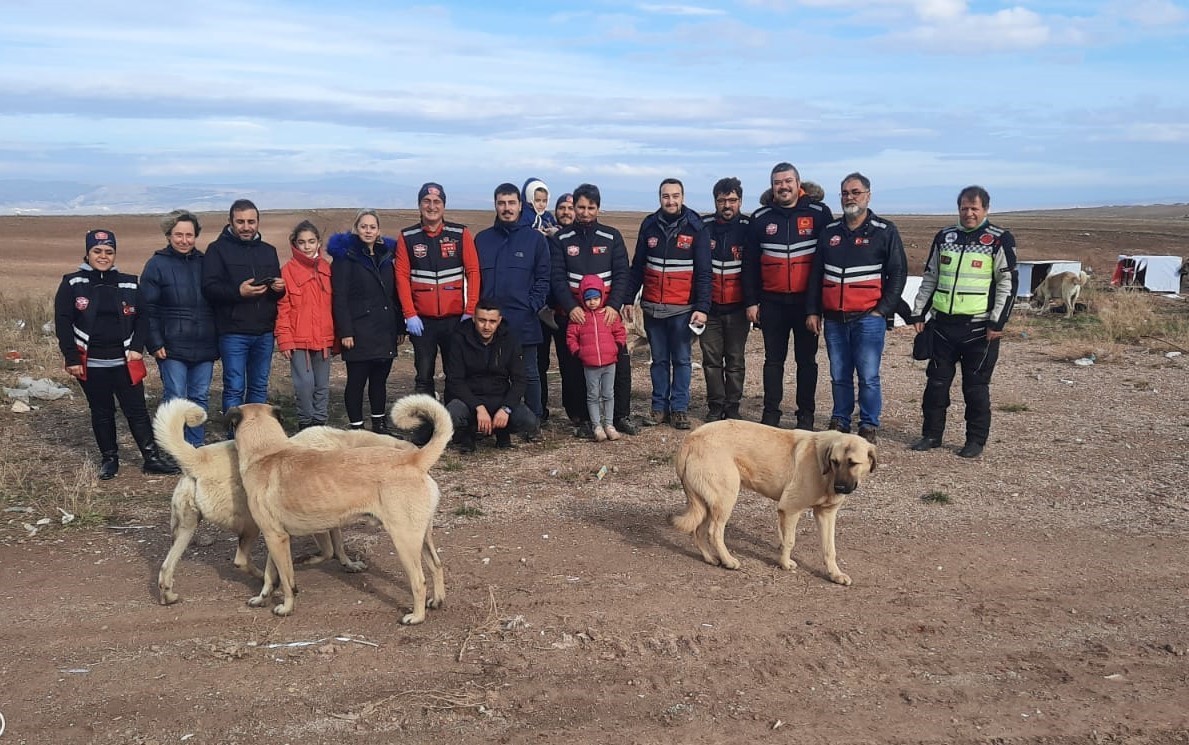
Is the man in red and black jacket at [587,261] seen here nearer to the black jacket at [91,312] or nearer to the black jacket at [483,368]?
the black jacket at [483,368]

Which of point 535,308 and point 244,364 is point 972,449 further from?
point 244,364

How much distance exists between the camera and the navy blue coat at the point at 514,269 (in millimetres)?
9164

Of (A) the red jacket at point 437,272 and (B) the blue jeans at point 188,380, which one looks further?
(A) the red jacket at point 437,272

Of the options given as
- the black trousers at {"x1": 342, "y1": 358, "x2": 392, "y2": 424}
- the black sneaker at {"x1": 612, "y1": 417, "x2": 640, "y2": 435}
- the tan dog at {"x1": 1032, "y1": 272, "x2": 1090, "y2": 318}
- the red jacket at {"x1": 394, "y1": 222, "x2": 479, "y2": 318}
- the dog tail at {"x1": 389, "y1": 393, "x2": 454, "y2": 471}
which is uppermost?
the red jacket at {"x1": 394, "y1": 222, "x2": 479, "y2": 318}

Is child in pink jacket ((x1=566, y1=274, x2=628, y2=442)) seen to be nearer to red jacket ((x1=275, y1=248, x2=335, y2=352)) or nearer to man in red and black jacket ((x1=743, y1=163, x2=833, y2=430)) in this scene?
man in red and black jacket ((x1=743, y1=163, x2=833, y2=430))

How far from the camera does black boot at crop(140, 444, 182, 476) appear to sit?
8406 mm

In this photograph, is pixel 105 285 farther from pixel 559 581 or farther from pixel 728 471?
pixel 728 471

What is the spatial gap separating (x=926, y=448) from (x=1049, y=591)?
3406 millimetres

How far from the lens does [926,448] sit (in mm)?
9125

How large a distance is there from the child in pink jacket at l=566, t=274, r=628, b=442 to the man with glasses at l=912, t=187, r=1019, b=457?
10.3ft

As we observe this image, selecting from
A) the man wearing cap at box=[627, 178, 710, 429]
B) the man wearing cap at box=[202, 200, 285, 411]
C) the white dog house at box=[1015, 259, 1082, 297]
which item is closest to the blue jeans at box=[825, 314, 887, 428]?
the man wearing cap at box=[627, 178, 710, 429]

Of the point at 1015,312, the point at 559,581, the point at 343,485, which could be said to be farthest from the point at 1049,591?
the point at 1015,312

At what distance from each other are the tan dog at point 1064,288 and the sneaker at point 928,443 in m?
10.8

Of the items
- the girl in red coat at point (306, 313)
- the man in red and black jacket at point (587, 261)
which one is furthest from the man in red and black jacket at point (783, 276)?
the girl in red coat at point (306, 313)
